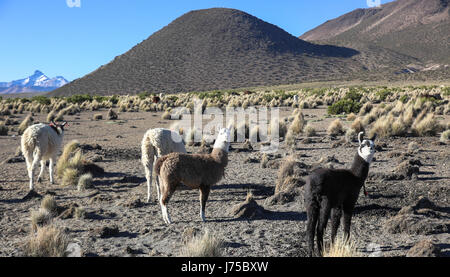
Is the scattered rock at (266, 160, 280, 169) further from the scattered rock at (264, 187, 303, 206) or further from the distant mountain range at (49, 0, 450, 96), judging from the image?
the distant mountain range at (49, 0, 450, 96)

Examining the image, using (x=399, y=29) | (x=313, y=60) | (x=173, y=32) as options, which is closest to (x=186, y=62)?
(x=173, y=32)

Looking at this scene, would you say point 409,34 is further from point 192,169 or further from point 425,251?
point 425,251

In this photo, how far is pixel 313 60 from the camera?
328 ft

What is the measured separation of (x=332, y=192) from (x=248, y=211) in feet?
9.45

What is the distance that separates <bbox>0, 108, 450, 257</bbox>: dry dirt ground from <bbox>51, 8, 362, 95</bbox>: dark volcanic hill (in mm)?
70636

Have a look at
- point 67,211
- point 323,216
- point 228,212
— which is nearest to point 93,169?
point 67,211

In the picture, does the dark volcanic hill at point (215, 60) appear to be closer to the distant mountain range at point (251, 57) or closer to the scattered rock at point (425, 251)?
the distant mountain range at point (251, 57)

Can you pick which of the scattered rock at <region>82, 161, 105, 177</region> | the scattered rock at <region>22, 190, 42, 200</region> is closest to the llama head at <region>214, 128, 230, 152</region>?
the scattered rock at <region>22, 190, 42, 200</region>

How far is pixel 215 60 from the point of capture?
97312mm

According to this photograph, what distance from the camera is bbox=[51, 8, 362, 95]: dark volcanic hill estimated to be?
8531 cm

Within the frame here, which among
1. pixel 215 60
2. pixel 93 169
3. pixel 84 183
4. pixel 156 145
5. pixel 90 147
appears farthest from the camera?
pixel 215 60

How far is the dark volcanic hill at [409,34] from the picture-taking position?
9881 cm
